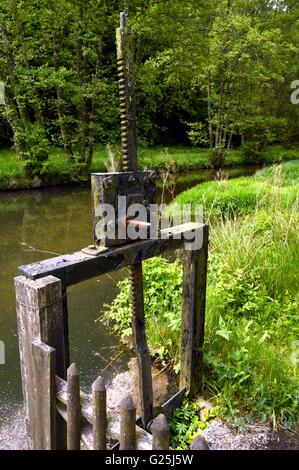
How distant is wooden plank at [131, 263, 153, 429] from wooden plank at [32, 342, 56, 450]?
727mm

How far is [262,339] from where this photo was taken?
113 inches

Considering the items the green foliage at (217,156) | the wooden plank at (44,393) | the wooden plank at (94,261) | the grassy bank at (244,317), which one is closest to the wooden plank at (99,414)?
the wooden plank at (44,393)

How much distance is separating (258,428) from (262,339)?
0.59 meters

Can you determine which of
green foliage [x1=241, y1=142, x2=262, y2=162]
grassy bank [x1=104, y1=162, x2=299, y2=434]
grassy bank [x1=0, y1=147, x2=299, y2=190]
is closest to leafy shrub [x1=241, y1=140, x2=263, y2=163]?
green foliage [x1=241, y1=142, x2=262, y2=162]

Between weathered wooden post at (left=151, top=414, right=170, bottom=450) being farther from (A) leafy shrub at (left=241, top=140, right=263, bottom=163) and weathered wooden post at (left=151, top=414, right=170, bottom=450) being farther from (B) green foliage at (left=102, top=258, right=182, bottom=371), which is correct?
(A) leafy shrub at (left=241, top=140, right=263, bottom=163)

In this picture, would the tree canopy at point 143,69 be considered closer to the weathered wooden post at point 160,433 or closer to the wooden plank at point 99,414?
the wooden plank at point 99,414

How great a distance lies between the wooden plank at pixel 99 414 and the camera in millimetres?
1497

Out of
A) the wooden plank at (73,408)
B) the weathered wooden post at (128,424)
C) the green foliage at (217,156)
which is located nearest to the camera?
the weathered wooden post at (128,424)

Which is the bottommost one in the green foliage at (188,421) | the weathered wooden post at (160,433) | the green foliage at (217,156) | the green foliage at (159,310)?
the green foliage at (188,421)

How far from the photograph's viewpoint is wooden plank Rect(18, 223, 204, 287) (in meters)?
1.75

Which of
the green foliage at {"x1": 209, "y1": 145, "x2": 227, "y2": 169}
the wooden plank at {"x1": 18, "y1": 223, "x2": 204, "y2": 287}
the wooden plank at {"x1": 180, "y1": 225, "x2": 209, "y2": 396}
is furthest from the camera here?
the green foliage at {"x1": 209, "y1": 145, "x2": 227, "y2": 169}

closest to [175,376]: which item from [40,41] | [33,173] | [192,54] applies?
[33,173]

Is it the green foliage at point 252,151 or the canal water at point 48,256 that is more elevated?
the green foliage at point 252,151
